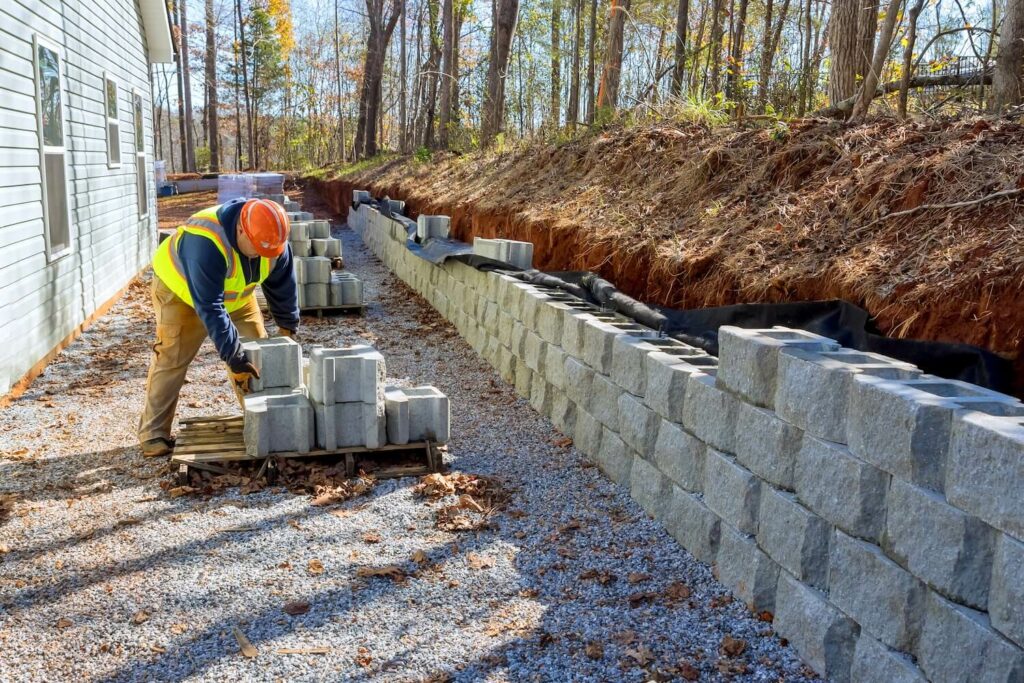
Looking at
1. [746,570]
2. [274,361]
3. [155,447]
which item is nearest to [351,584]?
[746,570]

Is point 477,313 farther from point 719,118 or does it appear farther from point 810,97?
point 810,97

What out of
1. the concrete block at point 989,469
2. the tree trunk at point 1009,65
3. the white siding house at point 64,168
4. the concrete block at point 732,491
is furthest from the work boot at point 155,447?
the tree trunk at point 1009,65

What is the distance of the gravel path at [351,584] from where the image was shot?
3.38m

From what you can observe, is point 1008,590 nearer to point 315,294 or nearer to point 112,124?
point 315,294

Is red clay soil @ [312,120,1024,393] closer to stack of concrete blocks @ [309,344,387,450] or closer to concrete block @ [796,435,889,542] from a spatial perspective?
concrete block @ [796,435,889,542]

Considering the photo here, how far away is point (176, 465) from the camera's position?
5.36 metres

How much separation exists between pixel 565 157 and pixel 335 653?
9.03 m

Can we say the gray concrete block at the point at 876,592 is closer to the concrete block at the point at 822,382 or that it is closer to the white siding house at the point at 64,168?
the concrete block at the point at 822,382

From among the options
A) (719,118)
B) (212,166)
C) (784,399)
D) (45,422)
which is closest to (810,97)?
(719,118)

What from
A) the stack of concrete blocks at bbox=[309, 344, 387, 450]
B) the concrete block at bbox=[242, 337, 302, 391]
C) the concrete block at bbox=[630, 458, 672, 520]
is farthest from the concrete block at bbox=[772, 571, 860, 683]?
the concrete block at bbox=[242, 337, 302, 391]

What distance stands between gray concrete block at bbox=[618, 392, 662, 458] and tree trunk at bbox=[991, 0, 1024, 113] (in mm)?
4104

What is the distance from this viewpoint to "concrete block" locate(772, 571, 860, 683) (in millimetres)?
3109

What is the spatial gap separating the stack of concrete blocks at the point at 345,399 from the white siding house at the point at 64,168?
3.12 metres

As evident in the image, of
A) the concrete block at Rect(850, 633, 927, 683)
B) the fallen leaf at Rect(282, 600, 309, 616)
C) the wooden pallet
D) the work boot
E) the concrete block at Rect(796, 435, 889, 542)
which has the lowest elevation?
the fallen leaf at Rect(282, 600, 309, 616)
